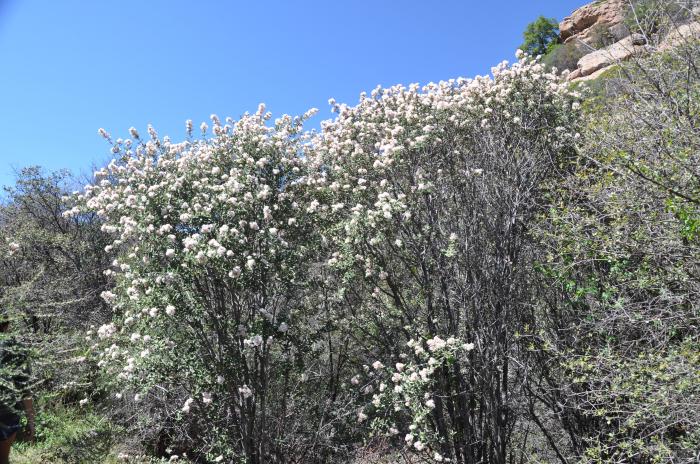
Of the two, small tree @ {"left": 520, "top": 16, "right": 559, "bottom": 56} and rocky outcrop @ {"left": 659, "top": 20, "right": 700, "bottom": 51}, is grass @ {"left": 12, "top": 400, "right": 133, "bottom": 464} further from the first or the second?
small tree @ {"left": 520, "top": 16, "right": 559, "bottom": 56}

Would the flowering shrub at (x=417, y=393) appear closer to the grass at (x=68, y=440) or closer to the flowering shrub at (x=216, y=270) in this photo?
the flowering shrub at (x=216, y=270)

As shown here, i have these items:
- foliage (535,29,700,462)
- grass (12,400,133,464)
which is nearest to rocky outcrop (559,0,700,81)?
foliage (535,29,700,462)

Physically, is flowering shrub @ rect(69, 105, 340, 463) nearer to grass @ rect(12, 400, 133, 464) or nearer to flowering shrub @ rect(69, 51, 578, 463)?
flowering shrub @ rect(69, 51, 578, 463)

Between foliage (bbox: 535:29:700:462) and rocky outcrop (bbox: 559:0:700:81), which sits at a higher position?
rocky outcrop (bbox: 559:0:700:81)

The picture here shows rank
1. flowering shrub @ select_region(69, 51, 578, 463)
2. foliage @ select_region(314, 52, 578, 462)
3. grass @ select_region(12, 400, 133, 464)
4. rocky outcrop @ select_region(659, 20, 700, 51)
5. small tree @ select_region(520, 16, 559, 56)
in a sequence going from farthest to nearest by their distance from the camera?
small tree @ select_region(520, 16, 559, 56) → grass @ select_region(12, 400, 133, 464) → foliage @ select_region(314, 52, 578, 462) → flowering shrub @ select_region(69, 51, 578, 463) → rocky outcrop @ select_region(659, 20, 700, 51)

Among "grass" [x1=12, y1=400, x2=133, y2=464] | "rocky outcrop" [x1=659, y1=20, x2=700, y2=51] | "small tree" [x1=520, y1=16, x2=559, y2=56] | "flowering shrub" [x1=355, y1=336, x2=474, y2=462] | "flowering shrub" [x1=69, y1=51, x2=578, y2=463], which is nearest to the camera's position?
"flowering shrub" [x1=355, y1=336, x2=474, y2=462]

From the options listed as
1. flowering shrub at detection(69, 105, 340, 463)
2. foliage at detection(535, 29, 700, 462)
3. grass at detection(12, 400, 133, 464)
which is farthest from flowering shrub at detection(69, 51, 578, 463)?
grass at detection(12, 400, 133, 464)

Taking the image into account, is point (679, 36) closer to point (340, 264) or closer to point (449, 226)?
point (449, 226)

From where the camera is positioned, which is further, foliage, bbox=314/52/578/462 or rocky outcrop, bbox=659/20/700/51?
foliage, bbox=314/52/578/462

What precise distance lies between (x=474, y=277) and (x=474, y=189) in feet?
3.73

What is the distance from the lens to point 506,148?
676 centimetres

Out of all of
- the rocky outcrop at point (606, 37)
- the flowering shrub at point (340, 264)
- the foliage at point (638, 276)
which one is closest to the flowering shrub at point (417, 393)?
the flowering shrub at point (340, 264)

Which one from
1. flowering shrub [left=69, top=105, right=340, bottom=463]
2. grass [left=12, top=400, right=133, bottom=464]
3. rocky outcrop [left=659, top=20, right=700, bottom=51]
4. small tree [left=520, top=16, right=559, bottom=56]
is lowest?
grass [left=12, top=400, right=133, bottom=464]

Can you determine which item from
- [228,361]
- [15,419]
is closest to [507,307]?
[228,361]
